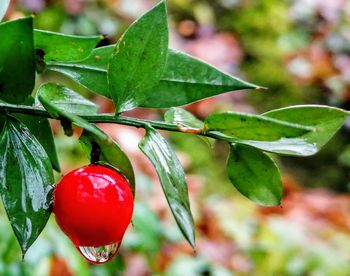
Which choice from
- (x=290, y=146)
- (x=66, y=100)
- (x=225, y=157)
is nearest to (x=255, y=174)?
(x=290, y=146)

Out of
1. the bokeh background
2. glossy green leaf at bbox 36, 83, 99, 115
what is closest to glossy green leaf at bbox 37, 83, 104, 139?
glossy green leaf at bbox 36, 83, 99, 115

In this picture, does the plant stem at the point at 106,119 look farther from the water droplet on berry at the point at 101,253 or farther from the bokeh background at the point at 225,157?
the bokeh background at the point at 225,157

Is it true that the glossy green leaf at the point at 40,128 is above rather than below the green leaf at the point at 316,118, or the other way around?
below

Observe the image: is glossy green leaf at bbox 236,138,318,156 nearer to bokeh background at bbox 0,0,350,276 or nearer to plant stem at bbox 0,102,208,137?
plant stem at bbox 0,102,208,137

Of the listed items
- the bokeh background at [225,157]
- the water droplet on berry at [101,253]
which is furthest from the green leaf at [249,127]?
the bokeh background at [225,157]

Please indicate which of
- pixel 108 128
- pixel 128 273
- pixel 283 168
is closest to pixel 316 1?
pixel 283 168

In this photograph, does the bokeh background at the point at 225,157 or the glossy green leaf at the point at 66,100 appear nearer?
the glossy green leaf at the point at 66,100
